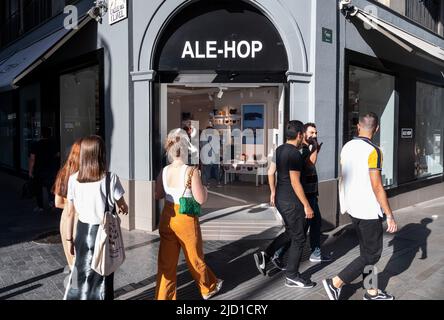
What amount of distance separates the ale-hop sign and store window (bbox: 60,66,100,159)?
231cm

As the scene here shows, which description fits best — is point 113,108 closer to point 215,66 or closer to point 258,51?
point 215,66

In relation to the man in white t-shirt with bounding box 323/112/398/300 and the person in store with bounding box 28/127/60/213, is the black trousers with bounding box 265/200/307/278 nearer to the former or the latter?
the man in white t-shirt with bounding box 323/112/398/300

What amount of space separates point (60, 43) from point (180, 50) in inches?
99.6

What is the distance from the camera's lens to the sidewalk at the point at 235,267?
4.30 m

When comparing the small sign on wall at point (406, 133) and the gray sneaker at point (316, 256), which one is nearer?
the gray sneaker at point (316, 256)

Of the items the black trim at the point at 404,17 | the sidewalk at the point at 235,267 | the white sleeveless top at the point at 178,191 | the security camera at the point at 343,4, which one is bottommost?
the sidewalk at the point at 235,267

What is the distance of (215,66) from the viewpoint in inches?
268

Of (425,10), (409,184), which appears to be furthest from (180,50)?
(425,10)

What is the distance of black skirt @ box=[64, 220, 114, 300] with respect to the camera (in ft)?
10.5

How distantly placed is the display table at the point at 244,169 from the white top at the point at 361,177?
723cm

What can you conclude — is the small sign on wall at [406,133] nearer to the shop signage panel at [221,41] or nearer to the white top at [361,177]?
the shop signage panel at [221,41]

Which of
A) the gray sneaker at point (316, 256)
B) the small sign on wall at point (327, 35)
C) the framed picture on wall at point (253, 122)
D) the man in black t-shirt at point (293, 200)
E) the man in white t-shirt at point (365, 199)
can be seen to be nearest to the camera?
the man in white t-shirt at point (365, 199)

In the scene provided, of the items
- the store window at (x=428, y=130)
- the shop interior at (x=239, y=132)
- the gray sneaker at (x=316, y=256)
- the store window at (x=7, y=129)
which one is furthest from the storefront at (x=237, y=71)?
the store window at (x=7, y=129)

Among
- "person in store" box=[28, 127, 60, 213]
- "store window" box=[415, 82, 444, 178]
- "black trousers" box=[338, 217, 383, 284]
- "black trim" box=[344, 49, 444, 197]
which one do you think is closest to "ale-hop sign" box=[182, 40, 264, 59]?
"black trim" box=[344, 49, 444, 197]
